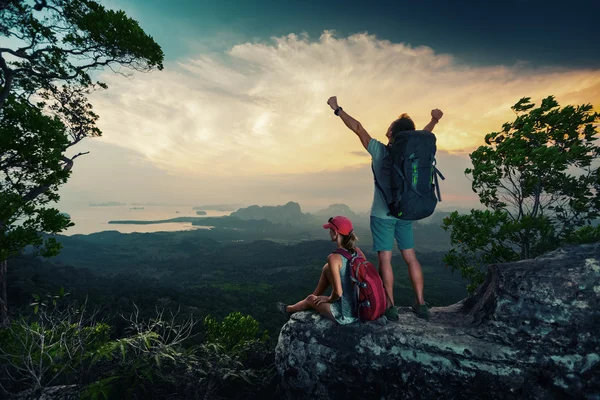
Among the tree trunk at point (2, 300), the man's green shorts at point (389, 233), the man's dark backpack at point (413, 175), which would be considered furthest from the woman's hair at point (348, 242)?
the tree trunk at point (2, 300)

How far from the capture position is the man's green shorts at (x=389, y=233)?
3.42 metres

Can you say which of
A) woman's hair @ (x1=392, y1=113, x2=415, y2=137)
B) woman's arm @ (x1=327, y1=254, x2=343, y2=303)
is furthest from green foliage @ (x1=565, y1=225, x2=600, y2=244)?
woman's arm @ (x1=327, y1=254, x2=343, y2=303)

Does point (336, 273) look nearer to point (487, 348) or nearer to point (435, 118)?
point (487, 348)

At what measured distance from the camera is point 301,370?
321cm

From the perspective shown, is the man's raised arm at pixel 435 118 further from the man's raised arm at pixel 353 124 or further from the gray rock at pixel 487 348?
the gray rock at pixel 487 348

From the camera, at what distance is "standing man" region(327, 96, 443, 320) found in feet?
11.1

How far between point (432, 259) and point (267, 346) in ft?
386

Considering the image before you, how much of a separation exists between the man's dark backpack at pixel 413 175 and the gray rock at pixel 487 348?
4.53 ft

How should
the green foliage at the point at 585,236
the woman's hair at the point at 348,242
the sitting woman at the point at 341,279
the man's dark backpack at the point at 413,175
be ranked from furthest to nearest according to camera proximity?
1. the green foliage at the point at 585,236
2. the woman's hair at the point at 348,242
3. the sitting woman at the point at 341,279
4. the man's dark backpack at the point at 413,175

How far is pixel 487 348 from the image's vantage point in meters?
2.72

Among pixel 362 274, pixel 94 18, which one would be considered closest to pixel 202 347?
pixel 362 274

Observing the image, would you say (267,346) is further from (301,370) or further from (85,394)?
(85,394)

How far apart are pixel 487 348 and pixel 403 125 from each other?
2763 mm

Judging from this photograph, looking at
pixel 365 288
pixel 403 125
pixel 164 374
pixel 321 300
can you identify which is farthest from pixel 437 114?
pixel 164 374
